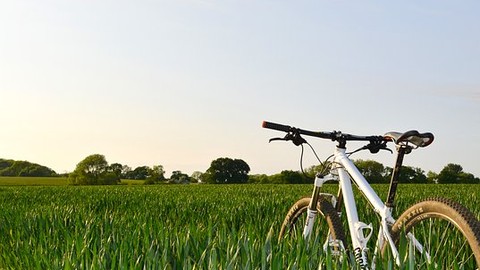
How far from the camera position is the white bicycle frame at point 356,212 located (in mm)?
4086

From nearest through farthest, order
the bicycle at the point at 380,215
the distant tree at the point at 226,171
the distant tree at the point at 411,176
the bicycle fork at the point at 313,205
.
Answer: the bicycle at the point at 380,215, the bicycle fork at the point at 313,205, the distant tree at the point at 411,176, the distant tree at the point at 226,171

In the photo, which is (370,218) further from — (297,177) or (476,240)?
(297,177)

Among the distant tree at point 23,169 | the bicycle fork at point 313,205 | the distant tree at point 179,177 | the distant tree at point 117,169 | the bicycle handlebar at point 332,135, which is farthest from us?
the distant tree at point 23,169

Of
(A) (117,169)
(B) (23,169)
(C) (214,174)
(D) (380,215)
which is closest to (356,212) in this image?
(D) (380,215)

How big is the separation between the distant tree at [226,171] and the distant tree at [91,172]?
24017 mm

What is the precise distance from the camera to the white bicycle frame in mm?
4086

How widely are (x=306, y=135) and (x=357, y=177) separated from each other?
67cm

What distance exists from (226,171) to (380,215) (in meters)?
65.3

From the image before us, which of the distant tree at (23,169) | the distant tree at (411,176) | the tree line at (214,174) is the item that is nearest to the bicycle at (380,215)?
the tree line at (214,174)

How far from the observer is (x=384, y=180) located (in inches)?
1983

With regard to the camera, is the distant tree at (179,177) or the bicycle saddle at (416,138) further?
the distant tree at (179,177)

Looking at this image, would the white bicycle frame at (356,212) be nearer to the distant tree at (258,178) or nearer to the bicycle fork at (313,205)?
the bicycle fork at (313,205)

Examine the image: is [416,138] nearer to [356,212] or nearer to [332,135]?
[356,212]

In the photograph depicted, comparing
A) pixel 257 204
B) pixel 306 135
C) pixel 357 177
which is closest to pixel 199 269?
pixel 357 177
